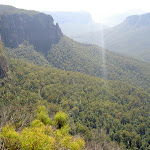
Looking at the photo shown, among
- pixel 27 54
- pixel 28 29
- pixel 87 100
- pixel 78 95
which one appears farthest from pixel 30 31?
pixel 87 100

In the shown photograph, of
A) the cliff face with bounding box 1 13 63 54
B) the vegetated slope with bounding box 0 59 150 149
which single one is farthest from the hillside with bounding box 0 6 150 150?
the cliff face with bounding box 1 13 63 54

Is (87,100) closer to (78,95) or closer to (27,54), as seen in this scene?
(78,95)

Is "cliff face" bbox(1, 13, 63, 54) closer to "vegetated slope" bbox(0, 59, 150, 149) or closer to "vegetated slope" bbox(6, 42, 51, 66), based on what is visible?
"vegetated slope" bbox(6, 42, 51, 66)

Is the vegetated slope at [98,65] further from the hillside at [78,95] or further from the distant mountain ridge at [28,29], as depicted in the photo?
the distant mountain ridge at [28,29]

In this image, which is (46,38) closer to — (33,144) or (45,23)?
(45,23)

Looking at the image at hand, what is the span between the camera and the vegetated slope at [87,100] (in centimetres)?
5266

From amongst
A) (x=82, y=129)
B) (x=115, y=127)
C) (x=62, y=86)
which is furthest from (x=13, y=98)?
(x=115, y=127)

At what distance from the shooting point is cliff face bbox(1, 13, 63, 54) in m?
138

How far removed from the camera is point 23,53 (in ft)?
434

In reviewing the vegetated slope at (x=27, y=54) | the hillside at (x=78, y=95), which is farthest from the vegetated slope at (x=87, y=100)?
the vegetated slope at (x=27, y=54)

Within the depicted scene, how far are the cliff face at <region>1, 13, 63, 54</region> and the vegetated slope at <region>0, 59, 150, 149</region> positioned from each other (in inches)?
2691

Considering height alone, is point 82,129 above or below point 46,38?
below

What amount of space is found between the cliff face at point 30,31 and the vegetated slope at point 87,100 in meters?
68.4

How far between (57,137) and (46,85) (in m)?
53.5
